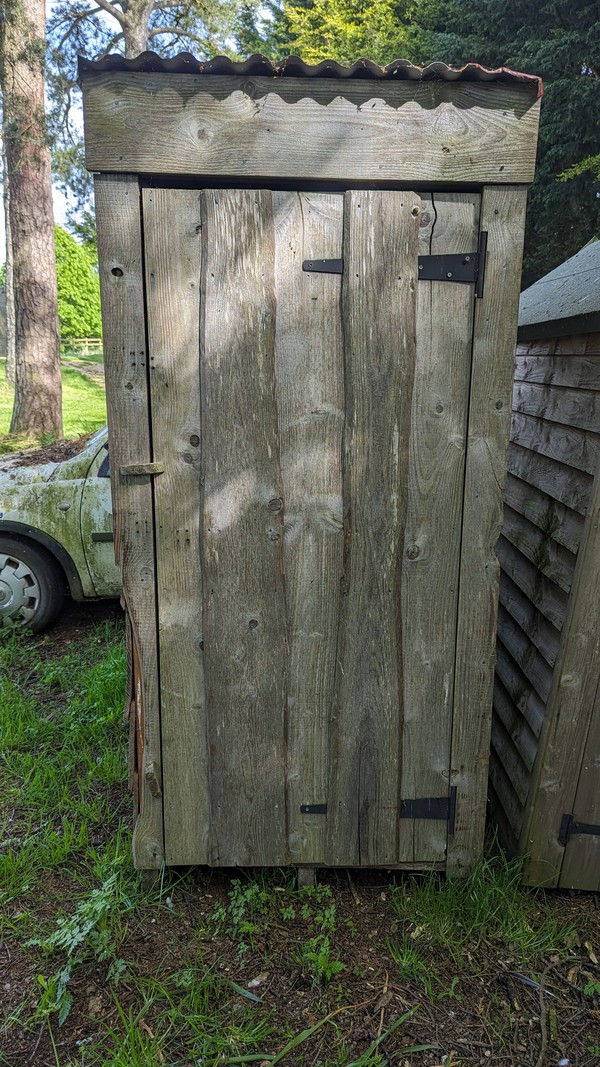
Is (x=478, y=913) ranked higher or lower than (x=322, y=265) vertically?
lower

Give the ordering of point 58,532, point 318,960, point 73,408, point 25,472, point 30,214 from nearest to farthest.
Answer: point 318,960 < point 58,532 < point 25,472 < point 30,214 < point 73,408

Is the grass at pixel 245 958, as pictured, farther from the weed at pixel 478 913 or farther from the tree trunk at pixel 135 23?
the tree trunk at pixel 135 23

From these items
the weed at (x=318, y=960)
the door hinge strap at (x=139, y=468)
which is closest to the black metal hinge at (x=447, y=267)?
the door hinge strap at (x=139, y=468)

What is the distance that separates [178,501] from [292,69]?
1221mm

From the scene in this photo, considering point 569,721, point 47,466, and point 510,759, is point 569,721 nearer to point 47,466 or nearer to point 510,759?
point 510,759

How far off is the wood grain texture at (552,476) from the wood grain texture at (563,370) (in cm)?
32

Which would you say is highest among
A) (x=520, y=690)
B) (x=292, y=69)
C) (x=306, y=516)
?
(x=292, y=69)

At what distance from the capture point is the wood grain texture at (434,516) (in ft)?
6.61

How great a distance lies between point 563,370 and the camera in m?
2.88

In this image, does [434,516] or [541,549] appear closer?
[434,516]

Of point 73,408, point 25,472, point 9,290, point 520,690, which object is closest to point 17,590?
point 25,472

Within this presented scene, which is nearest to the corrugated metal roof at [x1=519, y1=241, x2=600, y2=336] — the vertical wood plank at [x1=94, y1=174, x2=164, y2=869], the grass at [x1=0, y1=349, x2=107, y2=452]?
the vertical wood plank at [x1=94, y1=174, x2=164, y2=869]

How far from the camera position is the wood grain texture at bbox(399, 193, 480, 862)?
2.01 metres

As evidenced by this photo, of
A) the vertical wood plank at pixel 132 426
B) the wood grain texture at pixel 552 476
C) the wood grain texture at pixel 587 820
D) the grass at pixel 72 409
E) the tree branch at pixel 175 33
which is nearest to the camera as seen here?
the vertical wood plank at pixel 132 426
